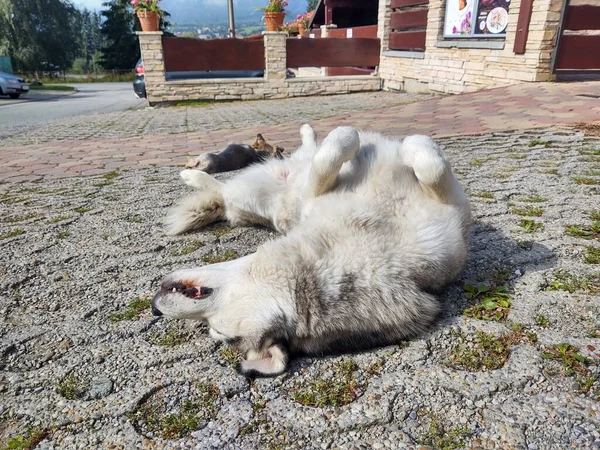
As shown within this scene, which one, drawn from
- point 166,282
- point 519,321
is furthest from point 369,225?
point 166,282

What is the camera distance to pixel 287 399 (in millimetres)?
1868

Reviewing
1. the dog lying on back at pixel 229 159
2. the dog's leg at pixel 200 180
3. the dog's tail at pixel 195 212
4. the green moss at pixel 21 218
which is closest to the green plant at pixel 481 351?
the dog's tail at pixel 195 212

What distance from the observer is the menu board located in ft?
A: 37.3

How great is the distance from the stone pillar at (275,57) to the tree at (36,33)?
41.9 m

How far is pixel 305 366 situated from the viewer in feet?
6.73

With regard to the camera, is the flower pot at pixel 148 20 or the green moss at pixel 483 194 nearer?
the green moss at pixel 483 194

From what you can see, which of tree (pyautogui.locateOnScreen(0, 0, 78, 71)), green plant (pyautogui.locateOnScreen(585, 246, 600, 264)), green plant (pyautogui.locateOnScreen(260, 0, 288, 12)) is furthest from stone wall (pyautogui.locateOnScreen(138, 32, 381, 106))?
tree (pyautogui.locateOnScreen(0, 0, 78, 71))

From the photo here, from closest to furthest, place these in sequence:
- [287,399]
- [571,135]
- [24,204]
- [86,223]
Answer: [287,399], [86,223], [24,204], [571,135]

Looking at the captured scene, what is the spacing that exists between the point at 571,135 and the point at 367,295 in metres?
5.39

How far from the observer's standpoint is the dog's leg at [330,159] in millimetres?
2578

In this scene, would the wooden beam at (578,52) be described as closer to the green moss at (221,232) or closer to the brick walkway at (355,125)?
the brick walkway at (355,125)

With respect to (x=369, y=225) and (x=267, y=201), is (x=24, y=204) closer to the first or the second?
(x=267, y=201)

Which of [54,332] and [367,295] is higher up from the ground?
[367,295]

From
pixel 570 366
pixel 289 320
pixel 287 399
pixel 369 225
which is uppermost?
pixel 369 225
